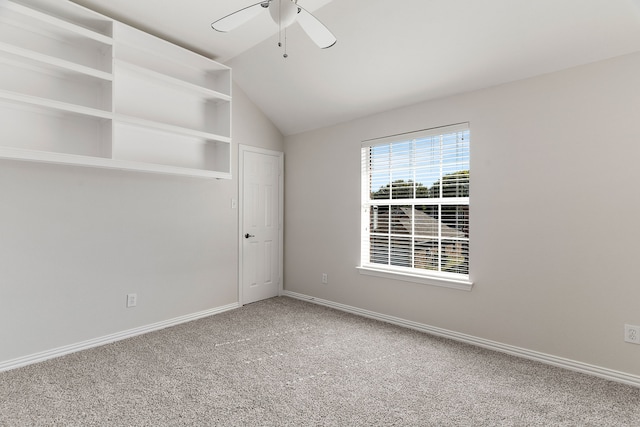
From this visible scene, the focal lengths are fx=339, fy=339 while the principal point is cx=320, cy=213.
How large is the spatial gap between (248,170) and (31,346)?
2.73 m

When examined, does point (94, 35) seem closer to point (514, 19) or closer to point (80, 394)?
point (80, 394)

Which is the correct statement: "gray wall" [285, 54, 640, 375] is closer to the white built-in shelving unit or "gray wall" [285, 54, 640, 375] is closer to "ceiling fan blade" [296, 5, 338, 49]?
"ceiling fan blade" [296, 5, 338, 49]

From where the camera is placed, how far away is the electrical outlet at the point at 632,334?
7.77 feet

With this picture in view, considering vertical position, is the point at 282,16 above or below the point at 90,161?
above

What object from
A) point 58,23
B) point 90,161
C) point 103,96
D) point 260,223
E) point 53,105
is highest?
point 58,23

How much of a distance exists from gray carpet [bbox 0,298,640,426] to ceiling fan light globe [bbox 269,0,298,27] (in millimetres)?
2357

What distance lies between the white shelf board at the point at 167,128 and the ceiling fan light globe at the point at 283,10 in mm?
1679

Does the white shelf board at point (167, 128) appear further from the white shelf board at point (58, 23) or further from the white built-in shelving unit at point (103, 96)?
the white shelf board at point (58, 23)

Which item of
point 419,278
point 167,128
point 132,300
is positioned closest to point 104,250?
point 132,300

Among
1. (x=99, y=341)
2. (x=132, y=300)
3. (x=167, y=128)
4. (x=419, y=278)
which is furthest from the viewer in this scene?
(x=419, y=278)

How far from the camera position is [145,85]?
3262mm

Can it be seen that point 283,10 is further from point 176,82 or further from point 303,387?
point 303,387

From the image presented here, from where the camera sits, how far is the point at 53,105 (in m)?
2.50

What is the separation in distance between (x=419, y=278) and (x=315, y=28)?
2.50 m
